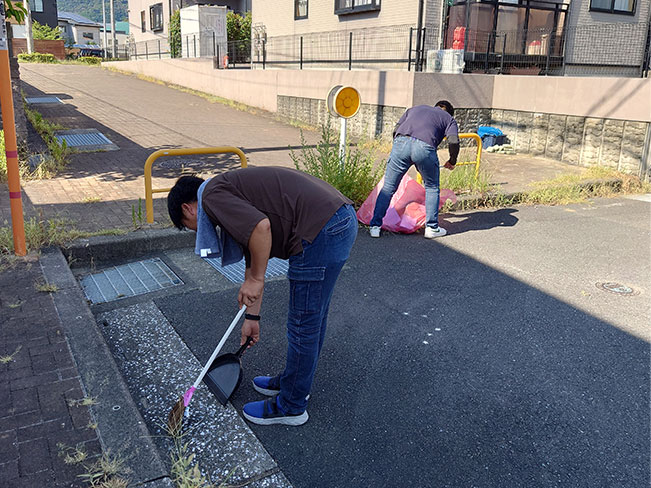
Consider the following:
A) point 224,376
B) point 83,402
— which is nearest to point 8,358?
point 83,402

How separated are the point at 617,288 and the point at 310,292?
373cm

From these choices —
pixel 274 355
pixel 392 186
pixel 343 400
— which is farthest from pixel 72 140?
pixel 343 400

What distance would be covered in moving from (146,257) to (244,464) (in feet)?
11.3

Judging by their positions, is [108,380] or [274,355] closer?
[108,380]

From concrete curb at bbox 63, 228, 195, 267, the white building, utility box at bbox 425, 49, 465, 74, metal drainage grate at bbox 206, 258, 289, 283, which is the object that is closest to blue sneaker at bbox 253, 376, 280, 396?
metal drainage grate at bbox 206, 258, 289, 283

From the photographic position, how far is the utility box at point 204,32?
2156cm

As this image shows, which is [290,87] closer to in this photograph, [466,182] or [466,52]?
[466,52]

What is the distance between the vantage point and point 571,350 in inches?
159

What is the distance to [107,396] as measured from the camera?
10.0 ft

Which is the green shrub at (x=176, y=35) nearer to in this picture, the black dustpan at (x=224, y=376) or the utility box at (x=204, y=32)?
the utility box at (x=204, y=32)

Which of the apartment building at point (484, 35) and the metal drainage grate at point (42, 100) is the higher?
the apartment building at point (484, 35)

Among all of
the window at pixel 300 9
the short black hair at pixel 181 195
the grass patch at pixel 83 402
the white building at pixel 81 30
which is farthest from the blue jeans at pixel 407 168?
the white building at pixel 81 30

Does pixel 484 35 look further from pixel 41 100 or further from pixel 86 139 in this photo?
pixel 41 100

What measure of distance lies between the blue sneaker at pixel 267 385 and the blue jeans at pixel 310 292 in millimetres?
296
